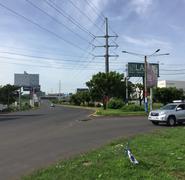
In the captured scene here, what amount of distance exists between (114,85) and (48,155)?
50.8 meters

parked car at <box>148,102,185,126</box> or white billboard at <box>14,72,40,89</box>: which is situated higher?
white billboard at <box>14,72,40,89</box>

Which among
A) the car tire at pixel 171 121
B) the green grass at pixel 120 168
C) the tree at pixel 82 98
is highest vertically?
the tree at pixel 82 98

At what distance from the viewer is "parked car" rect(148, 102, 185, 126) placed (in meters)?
28.5

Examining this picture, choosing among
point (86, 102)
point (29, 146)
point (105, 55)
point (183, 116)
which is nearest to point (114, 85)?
point (105, 55)

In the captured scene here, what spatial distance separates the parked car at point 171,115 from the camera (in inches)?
1122

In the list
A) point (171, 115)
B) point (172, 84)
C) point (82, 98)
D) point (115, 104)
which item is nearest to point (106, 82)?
point (115, 104)

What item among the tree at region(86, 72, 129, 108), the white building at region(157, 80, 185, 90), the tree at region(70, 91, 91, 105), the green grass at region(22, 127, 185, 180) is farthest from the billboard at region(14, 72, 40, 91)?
the green grass at region(22, 127, 185, 180)

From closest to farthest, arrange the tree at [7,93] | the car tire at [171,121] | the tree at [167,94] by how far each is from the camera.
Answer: the car tire at [171,121]
the tree at [167,94]
the tree at [7,93]

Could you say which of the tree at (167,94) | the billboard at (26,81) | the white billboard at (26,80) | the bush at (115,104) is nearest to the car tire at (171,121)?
the bush at (115,104)

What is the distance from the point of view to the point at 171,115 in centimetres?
2867

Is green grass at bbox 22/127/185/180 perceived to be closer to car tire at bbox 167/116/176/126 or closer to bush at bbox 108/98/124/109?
car tire at bbox 167/116/176/126

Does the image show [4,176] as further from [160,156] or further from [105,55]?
[105,55]

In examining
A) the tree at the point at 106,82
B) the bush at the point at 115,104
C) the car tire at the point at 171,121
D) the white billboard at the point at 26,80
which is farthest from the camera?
the white billboard at the point at 26,80

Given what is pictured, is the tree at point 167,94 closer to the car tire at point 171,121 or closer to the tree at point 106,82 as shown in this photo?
the tree at point 106,82
